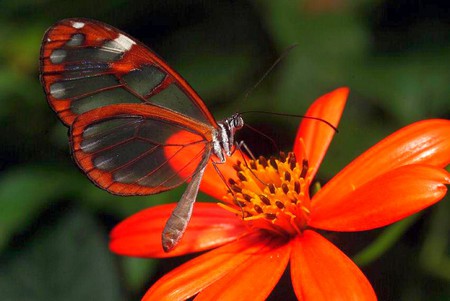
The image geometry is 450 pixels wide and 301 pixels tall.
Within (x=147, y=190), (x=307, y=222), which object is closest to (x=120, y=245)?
(x=147, y=190)

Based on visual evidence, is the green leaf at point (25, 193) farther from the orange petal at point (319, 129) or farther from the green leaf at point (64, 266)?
the orange petal at point (319, 129)

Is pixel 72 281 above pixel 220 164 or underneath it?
underneath

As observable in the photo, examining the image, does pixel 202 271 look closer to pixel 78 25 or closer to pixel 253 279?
pixel 253 279

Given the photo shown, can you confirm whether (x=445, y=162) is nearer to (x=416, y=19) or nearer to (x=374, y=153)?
(x=374, y=153)

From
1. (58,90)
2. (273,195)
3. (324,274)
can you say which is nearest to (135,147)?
(58,90)

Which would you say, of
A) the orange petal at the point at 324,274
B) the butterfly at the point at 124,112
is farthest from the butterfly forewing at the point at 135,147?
the orange petal at the point at 324,274

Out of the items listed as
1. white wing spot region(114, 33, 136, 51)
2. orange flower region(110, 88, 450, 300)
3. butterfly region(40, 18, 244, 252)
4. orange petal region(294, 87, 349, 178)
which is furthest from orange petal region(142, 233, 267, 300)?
white wing spot region(114, 33, 136, 51)

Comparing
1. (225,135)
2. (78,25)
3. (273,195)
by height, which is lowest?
(273,195)

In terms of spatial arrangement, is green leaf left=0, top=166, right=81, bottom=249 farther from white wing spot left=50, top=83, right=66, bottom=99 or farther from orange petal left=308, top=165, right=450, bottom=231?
orange petal left=308, top=165, right=450, bottom=231
